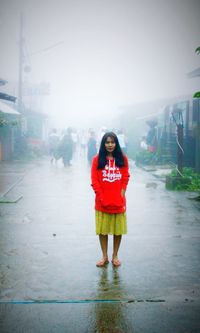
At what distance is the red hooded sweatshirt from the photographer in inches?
173

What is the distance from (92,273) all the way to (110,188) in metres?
1.08

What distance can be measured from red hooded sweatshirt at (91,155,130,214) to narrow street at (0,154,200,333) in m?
0.82

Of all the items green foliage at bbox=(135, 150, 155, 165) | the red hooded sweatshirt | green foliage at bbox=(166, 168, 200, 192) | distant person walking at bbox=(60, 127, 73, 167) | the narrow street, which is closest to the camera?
the narrow street

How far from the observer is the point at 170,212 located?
8.09 m

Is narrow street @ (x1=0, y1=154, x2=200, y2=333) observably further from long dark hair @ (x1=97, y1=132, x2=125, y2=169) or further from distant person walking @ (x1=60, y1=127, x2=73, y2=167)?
distant person walking @ (x1=60, y1=127, x2=73, y2=167)

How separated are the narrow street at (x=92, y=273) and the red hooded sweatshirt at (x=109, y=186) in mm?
820

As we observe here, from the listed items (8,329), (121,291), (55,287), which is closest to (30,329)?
(8,329)

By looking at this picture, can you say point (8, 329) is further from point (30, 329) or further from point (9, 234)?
point (9, 234)

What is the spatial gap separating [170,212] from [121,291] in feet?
14.9

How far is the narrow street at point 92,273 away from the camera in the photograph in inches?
124

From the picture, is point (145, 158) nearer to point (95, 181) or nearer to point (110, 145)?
point (110, 145)

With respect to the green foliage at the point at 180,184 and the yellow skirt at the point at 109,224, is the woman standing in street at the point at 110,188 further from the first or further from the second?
the green foliage at the point at 180,184

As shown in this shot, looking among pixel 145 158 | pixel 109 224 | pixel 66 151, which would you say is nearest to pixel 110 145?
pixel 109 224

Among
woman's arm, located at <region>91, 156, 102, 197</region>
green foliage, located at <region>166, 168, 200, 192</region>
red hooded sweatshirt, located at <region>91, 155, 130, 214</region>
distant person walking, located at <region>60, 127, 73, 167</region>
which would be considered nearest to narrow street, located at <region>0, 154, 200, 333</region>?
red hooded sweatshirt, located at <region>91, 155, 130, 214</region>
